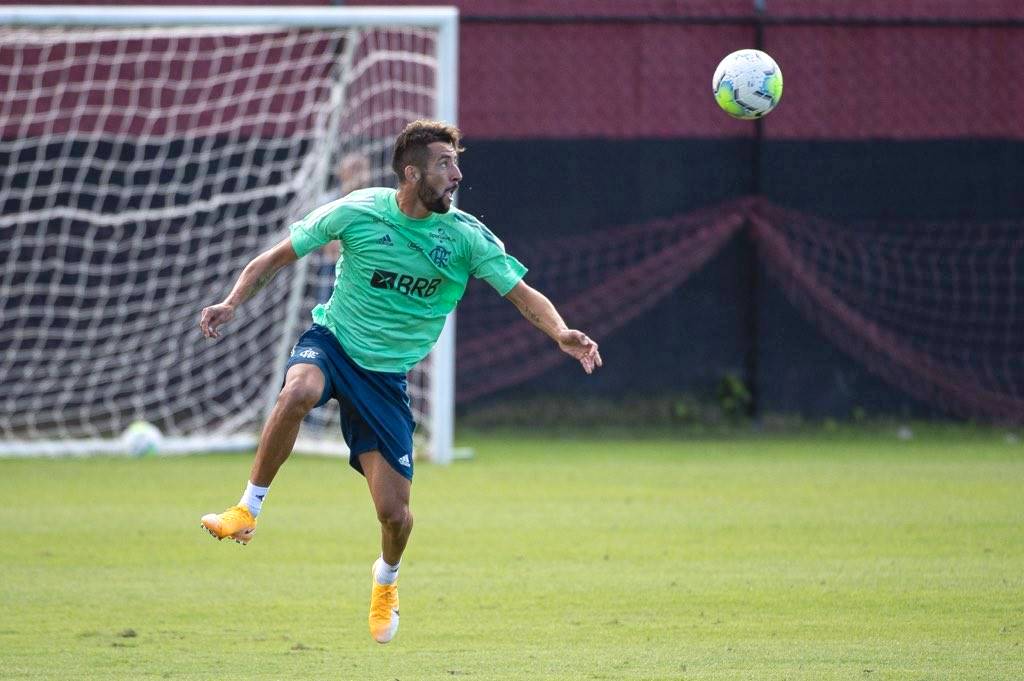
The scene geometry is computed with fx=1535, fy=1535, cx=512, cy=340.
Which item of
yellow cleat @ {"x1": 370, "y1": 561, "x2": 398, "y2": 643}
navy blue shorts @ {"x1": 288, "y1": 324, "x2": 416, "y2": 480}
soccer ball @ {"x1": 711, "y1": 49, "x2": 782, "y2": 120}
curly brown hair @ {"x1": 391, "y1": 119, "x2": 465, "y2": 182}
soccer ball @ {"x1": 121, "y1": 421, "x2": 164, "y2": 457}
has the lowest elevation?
soccer ball @ {"x1": 121, "y1": 421, "x2": 164, "y2": 457}

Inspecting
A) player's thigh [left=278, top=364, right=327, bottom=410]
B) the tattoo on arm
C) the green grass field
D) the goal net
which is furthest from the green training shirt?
the goal net

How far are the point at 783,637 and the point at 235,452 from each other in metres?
7.60

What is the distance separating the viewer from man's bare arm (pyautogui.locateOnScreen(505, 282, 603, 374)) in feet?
21.4

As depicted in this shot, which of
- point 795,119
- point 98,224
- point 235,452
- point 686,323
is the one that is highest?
point 795,119

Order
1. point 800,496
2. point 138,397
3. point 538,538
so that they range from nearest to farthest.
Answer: point 538,538
point 800,496
point 138,397

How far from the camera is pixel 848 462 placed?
13.2 meters

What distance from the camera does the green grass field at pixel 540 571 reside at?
21.6 ft

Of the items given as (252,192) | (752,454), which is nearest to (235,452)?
(252,192)

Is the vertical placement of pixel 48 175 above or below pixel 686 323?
above

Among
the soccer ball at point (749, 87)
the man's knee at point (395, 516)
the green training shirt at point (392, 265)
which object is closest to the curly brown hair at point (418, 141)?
the green training shirt at point (392, 265)

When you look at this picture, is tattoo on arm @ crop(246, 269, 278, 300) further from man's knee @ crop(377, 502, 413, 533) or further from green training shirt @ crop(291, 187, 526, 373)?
man's knee @ crop(377, 502, 413, 533)

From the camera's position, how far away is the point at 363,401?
6.83 m

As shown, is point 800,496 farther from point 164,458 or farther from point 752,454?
point 164,458

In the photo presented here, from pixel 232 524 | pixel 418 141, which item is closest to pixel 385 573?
pixel 232 524
